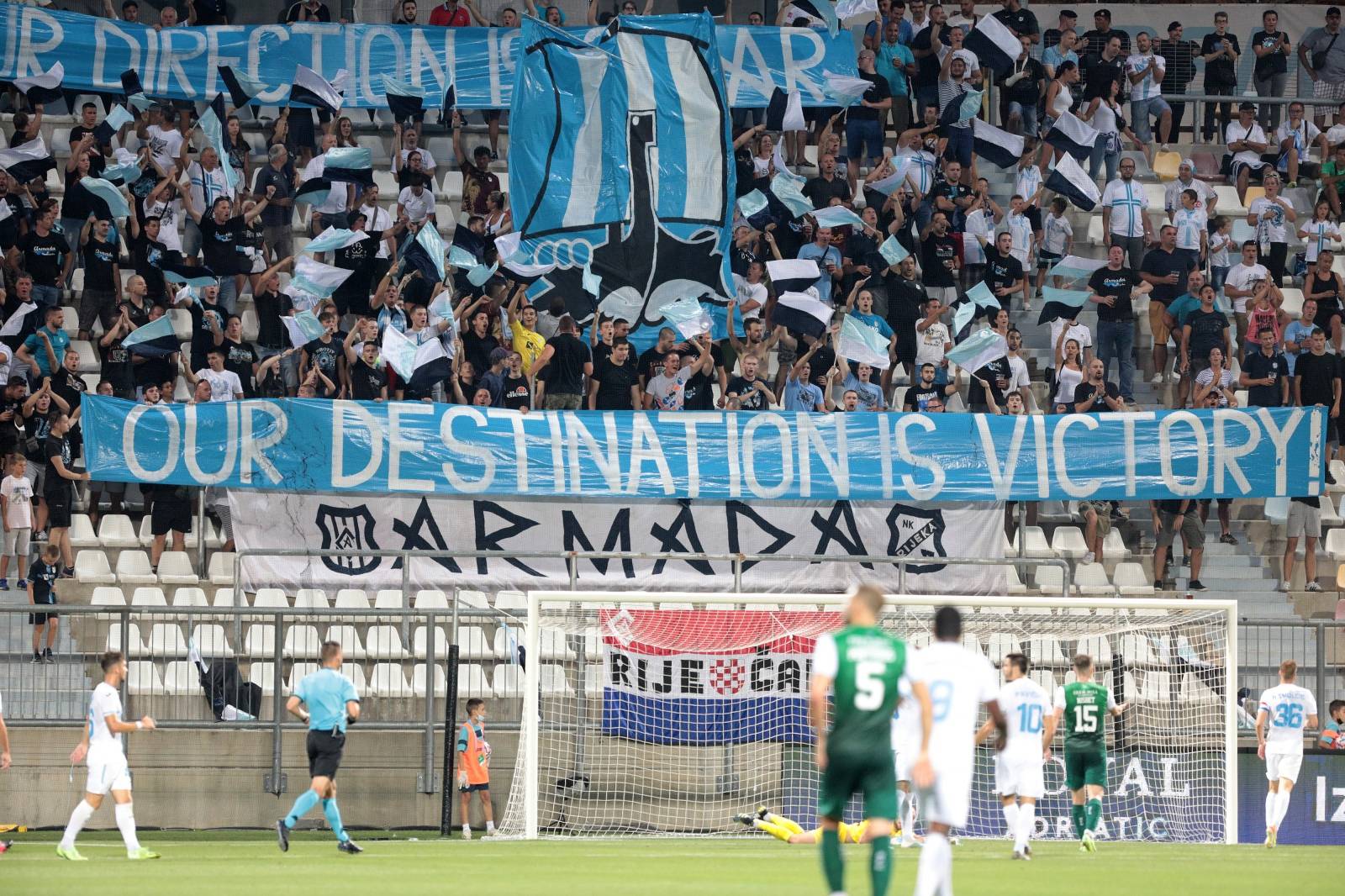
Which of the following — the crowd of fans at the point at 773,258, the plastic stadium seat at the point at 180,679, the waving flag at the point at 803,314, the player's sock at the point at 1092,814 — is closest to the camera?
the player's sock at the point at 1092,814

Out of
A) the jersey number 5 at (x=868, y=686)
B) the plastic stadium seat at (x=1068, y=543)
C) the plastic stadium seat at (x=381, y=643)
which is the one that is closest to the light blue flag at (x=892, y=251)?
the plastic stadium seat at (x=1068, y=543)

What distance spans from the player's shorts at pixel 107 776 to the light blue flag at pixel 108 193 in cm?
1050

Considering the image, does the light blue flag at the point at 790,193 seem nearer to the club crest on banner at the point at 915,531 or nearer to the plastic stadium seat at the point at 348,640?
the club crest on banner at the point at 915,531

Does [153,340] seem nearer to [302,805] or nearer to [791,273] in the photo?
[791,273]

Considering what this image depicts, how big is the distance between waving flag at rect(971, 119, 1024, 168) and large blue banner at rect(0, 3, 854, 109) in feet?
6.76

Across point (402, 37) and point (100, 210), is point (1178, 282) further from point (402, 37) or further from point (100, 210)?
point (100, 210)

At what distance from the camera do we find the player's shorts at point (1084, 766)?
1689cm

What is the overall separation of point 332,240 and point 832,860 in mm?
15526

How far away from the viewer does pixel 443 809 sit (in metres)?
19.3

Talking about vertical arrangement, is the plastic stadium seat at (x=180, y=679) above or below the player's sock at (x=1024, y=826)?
above

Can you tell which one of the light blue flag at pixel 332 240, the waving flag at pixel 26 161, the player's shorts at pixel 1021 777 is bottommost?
the player's shorts at pixel 1021 777

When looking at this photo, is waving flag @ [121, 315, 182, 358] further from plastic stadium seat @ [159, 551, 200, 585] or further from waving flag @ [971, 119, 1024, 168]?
waving flag @ [971, 119, 1024, 168]

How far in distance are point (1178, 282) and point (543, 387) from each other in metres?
9.21

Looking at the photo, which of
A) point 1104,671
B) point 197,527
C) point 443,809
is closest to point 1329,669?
point 1104,671
